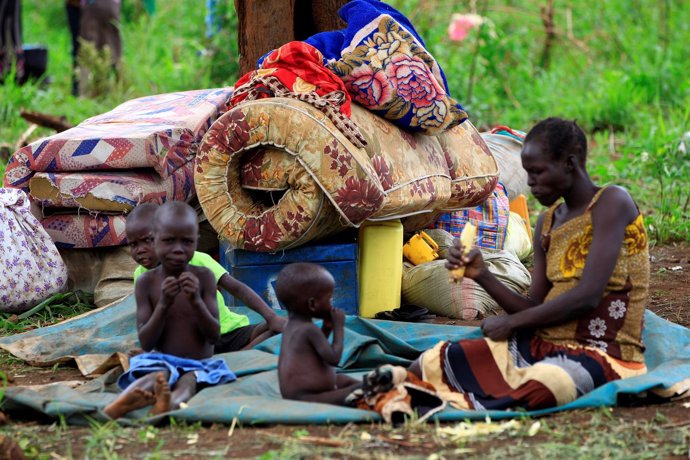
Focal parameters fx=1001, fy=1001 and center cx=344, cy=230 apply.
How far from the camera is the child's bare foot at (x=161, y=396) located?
11.3 ft

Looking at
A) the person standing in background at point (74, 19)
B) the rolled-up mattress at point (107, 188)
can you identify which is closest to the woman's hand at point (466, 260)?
the rolled-up mattress at point (107, 188)

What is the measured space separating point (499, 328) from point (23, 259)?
277cm

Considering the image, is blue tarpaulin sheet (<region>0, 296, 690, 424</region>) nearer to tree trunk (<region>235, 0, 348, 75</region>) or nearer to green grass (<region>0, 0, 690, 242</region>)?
tree trunk (<region>235, 0, 348, 75</region>)

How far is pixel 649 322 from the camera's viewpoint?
4480 millimetres

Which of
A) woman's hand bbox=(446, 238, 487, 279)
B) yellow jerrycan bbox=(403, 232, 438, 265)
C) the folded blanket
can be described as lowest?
yellow jerrycan bbox=(403, 232, 438, 265)

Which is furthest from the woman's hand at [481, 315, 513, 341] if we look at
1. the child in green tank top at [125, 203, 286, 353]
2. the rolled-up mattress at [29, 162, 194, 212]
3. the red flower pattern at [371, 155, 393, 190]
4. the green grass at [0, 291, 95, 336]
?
the green grass at [0, 291, 95, 336]

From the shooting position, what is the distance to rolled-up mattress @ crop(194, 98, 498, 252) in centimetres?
470

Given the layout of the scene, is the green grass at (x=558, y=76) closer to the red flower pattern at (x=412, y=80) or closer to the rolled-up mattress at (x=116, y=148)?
the red flower pattern at (x=412, y=80)

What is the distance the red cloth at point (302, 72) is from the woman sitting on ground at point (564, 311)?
1.57 meters


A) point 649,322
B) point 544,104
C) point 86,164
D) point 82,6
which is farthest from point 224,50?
point 649,322

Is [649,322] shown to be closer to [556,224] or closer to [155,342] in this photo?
Answer: [556,224]

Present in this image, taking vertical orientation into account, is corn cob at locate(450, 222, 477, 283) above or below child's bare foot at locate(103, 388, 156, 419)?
above

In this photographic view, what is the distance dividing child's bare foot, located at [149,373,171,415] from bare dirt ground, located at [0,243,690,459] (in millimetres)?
95

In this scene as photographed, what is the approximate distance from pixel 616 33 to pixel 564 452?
9.77 m
